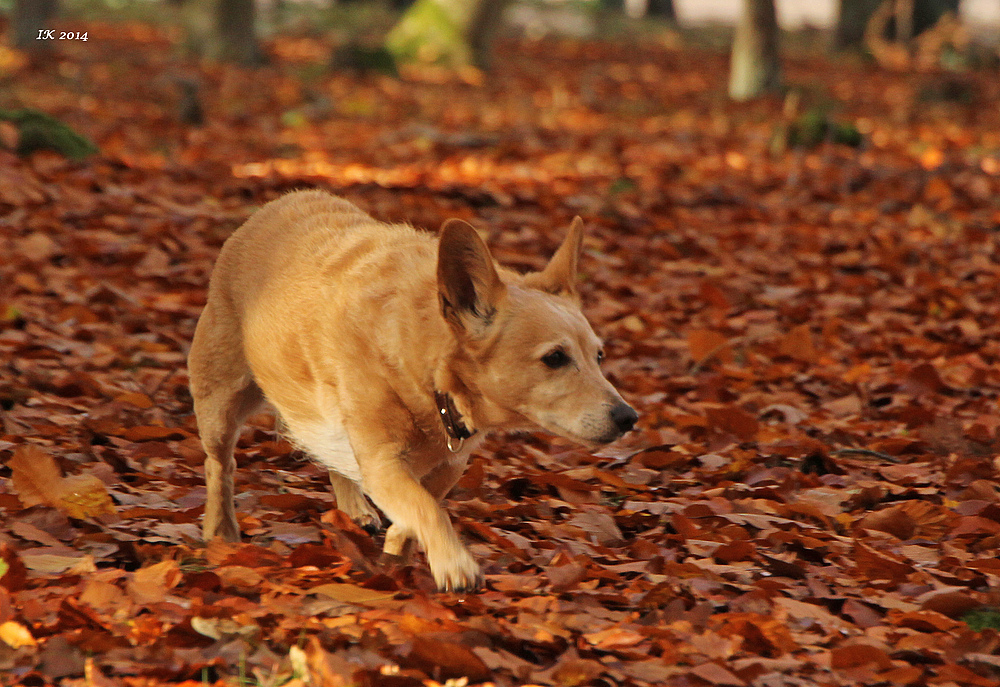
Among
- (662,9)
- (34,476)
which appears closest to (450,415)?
(34,476)

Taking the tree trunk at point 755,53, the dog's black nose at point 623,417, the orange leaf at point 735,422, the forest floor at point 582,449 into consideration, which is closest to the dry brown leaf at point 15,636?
the forest floor at point 582,449

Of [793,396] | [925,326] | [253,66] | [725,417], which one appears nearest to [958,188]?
[925,326]

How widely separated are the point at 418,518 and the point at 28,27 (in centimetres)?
1961

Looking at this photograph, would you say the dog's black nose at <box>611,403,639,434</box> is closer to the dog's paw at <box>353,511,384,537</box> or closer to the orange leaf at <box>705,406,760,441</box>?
the dog's paw at <box>353,511,384,537</box>

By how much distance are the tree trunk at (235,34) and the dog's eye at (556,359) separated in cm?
1722

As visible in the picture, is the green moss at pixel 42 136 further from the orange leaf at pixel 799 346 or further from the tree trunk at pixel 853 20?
the tree trunk at pixel 853 20

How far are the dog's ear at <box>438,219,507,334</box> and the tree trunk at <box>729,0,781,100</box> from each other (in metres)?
15.1

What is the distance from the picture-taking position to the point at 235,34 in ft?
65.0

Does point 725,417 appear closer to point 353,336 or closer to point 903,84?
point 353,336

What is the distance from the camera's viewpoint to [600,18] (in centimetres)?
3250

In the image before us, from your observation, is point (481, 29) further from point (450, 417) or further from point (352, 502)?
point (450, 417)

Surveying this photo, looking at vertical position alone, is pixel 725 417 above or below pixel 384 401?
below

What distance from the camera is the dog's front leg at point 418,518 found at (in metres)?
3.55

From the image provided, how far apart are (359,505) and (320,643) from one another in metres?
1.60
